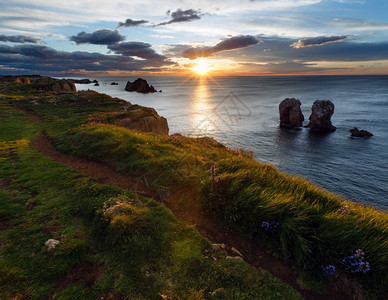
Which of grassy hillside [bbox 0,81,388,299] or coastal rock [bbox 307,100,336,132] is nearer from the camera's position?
grassy hillside [bbox 0,81,388,299]

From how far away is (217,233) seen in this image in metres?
7.23

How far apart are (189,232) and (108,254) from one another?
249 cm

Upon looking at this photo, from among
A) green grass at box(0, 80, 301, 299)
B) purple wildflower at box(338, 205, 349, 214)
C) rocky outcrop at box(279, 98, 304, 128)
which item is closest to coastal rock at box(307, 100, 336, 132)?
rocky outcrop at box(279, 98, 304, 128)

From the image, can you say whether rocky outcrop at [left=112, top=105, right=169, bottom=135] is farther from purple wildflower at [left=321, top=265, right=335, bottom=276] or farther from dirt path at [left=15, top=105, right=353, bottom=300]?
purple wildflower at [left=321, top=265, right=335, bottom=276]

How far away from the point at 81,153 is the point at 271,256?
12993 millimetres

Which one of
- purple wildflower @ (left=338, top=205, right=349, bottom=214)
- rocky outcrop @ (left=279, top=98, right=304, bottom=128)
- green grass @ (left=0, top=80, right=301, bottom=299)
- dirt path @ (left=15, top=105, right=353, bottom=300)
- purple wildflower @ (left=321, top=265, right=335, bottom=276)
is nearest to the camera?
green grass @ (left=0, top=80, right=301, bottom=299)

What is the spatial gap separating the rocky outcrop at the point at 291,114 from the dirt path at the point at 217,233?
6590 cm

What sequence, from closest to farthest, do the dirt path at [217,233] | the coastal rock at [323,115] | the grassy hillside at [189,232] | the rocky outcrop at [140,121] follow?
the grassy hillside at [189,232] < the dirt path at [217,233] < the rocky outcrop at [140,121] < the coastal rock at [323,115]

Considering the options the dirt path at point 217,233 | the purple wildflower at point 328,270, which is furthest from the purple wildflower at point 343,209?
the dirt path at point 217,233

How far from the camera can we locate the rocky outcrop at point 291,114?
6669cm

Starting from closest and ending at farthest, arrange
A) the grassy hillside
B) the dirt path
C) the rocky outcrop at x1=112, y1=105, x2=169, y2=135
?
the grassy hillside
the dirt path
the rocky outcrop at x1=112, y1=105, x2=169, y2=135

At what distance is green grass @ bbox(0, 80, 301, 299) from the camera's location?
485cm

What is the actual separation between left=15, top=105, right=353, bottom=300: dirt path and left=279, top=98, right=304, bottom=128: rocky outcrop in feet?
216

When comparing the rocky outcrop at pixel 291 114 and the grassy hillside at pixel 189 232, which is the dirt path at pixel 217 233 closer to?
the grassy hillside at pixel 189 232
